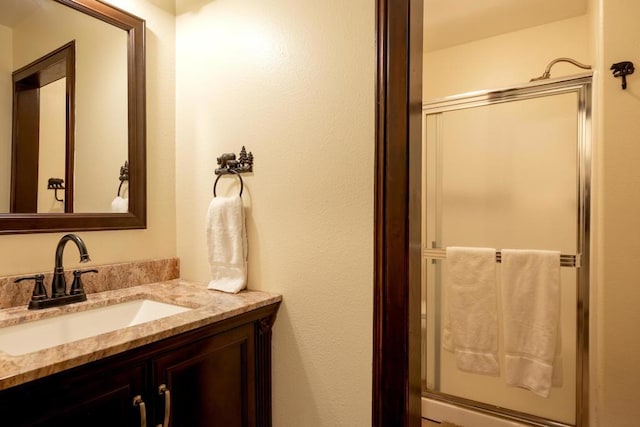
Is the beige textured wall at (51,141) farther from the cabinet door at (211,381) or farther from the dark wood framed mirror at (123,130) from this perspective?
the cabinet door at (211,381)

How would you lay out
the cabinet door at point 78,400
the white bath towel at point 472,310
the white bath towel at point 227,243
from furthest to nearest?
the white bath towel at point 472,310 < the white bath towel at point 227,243 < the cabinet door at point 78,400

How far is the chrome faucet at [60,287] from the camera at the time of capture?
108 centimetres

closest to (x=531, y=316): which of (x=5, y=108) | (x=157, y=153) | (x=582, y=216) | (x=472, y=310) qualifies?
(x=472, y=310)

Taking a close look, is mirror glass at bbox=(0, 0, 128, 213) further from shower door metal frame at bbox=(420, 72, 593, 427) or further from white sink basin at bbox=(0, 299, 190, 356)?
shower door metal frame at bbox=(420, 72, 593, 427)

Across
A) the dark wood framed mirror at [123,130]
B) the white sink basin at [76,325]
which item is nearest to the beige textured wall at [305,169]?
the dark wood framed mirror at [123,130]

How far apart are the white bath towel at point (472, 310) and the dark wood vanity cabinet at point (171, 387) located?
3.67 feet

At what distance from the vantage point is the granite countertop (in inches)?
27.5

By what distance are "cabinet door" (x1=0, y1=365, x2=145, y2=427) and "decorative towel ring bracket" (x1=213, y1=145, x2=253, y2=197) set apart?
0.75 metres

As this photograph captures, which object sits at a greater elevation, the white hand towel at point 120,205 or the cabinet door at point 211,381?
the white hand towel at point 120,205

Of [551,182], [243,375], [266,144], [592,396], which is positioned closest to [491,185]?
[551,182]

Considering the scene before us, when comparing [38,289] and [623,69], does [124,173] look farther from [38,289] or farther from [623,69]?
[623,69]

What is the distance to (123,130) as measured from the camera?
140 cm

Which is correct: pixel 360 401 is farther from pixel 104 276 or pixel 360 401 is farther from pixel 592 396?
pixel 592 396

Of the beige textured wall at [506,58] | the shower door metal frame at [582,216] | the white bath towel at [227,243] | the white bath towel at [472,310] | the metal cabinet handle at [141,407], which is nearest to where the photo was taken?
the metal cabinet handle at [141,407]
